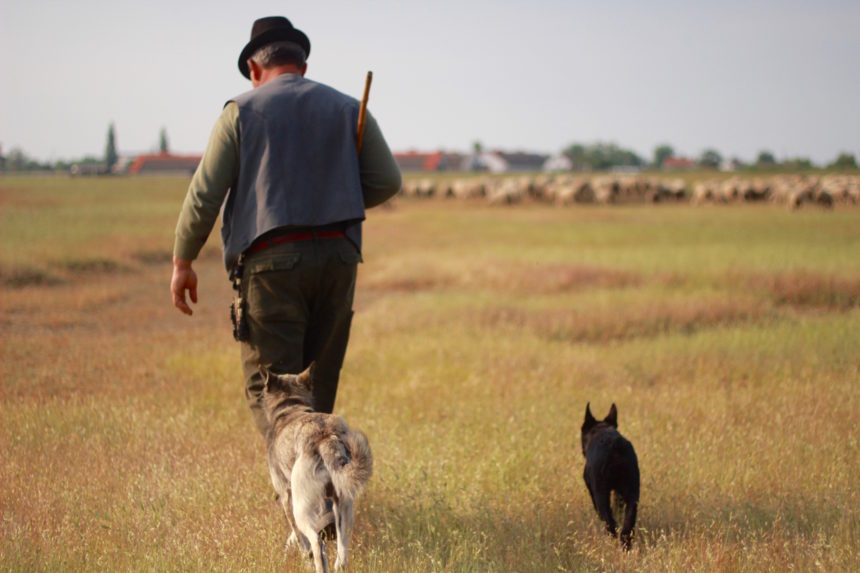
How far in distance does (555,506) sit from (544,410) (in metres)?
2.32

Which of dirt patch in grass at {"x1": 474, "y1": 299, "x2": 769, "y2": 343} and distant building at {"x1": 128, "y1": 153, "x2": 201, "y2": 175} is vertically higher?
distant building at {"x1": 128, "y1": 153, "x2": 201, "y2": 175}

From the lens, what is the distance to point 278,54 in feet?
15.5

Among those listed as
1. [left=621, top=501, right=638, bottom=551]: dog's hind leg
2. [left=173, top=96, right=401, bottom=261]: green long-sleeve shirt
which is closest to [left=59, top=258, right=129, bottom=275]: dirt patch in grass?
[left=173, top=96, right=401, bottom=261]: green long-sleeve shirt

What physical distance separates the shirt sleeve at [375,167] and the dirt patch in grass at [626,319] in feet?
22.5

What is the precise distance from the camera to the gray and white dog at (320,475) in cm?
363

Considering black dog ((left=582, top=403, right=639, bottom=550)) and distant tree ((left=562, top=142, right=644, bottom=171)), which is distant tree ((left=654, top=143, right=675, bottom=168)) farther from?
black dog ((left=582, top=403, right=639, bottom=550))

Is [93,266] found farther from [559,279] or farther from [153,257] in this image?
[559,279]

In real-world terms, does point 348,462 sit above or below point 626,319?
above

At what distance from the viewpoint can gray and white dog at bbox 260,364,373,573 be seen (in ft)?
11.9

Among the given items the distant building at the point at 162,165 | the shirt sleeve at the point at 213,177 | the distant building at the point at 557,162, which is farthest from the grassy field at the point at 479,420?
the distant building at the point at 557,162

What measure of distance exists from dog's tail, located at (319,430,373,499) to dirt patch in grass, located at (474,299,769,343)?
797cm

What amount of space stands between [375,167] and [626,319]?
8358 mm

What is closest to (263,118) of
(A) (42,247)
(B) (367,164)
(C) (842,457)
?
(B) (367,164)

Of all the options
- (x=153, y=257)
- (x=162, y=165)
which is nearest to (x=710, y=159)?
(x=162, y=165)
